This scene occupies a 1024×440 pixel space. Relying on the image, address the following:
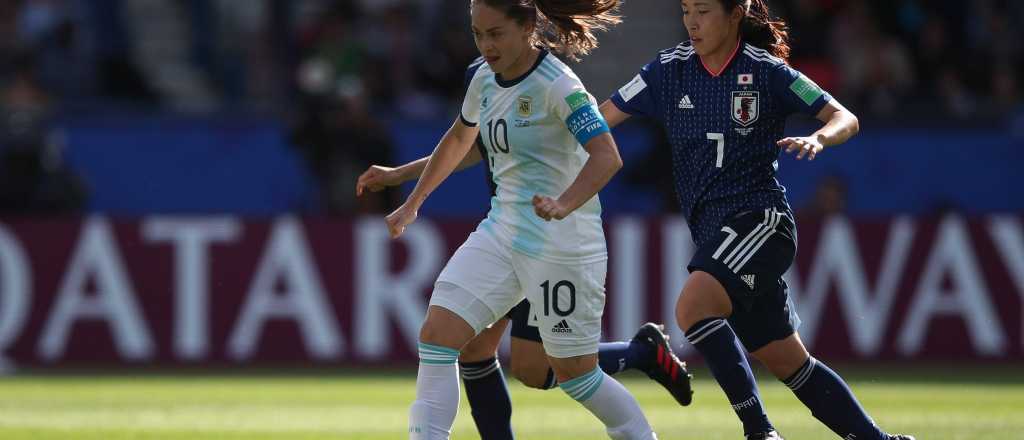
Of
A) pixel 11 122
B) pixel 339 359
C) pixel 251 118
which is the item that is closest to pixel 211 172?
pixel 251 118

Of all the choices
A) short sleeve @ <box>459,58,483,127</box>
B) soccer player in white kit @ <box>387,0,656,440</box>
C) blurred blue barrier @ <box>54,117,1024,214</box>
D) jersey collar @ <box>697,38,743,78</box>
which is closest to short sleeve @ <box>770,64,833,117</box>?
jersey collar @ <box>697,38,743,78</box>

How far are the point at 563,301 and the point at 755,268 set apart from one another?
0.80 m

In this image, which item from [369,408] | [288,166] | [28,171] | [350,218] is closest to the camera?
[369,408]

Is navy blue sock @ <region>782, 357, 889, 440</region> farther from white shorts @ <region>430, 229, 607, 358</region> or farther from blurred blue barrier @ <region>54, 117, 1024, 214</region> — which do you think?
blurred blue barrier @ <region>54, 117, 1024, 214</region>

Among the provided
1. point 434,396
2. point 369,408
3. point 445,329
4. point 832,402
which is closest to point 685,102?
point 832,402

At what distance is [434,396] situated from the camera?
654 cm

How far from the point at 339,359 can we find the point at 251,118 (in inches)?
125

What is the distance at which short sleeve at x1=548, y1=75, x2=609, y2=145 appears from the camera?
21.1 feet

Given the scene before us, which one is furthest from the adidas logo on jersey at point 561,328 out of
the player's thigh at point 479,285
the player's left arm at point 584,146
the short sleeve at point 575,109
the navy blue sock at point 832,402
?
the navy blue sock at point 832,402

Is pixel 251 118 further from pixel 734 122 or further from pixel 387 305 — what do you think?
pixel 734 122

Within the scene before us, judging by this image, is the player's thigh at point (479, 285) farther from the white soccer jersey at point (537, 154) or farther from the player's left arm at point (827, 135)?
the player's left arm at point (827, 135)

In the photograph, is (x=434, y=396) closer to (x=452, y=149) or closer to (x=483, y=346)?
(x=483, y=346)

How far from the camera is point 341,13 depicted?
16.6 metres

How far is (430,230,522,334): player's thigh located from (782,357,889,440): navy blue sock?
1211 millimetres
